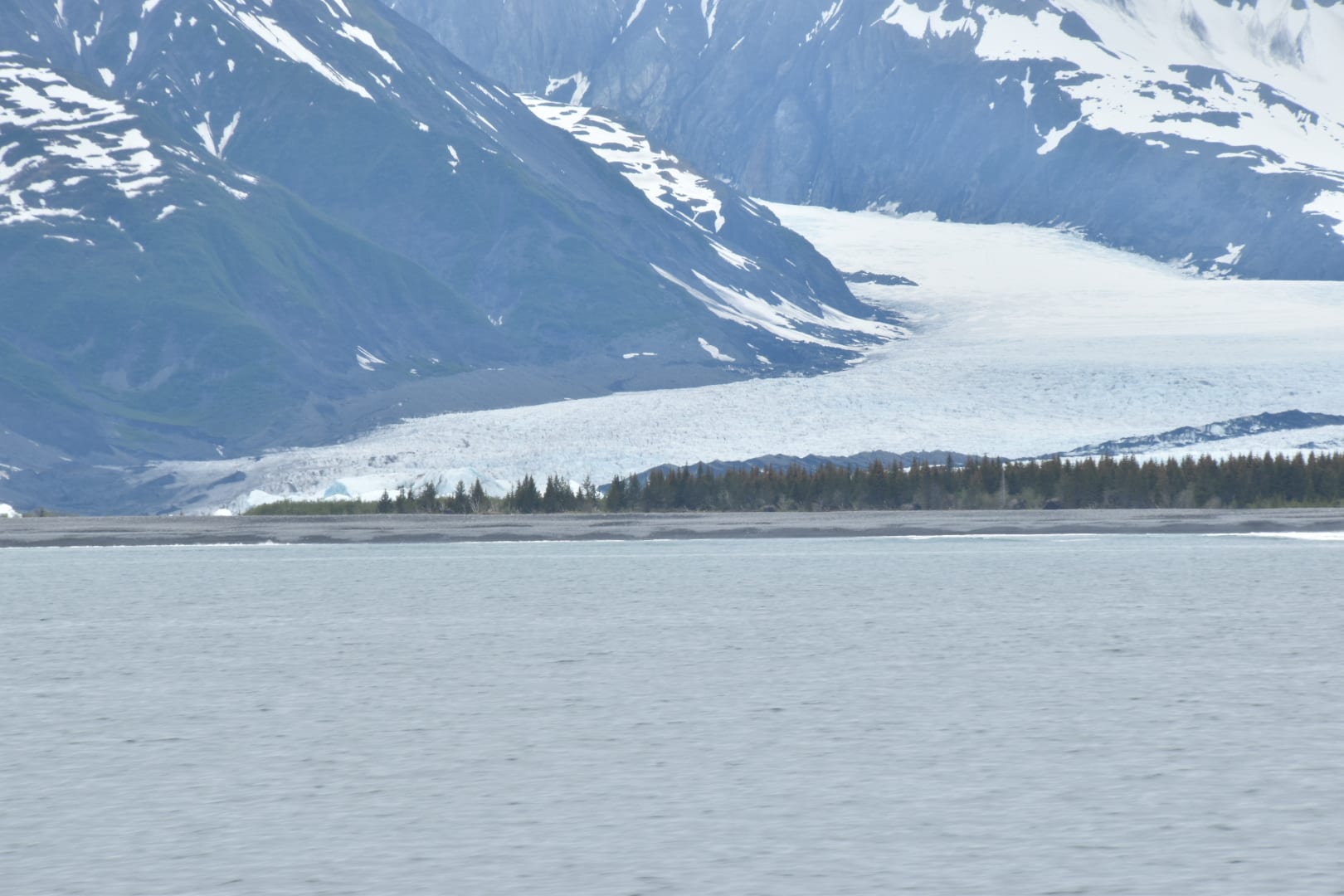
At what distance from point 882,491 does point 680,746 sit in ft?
175

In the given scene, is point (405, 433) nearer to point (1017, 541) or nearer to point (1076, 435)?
point (1076, 435)

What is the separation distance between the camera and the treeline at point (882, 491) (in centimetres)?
6756

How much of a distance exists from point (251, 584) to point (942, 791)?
25.8 meters

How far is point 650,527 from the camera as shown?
57406mm

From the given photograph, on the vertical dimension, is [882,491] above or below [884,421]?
below

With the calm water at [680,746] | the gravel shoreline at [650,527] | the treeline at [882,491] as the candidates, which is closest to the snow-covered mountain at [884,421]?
the treeline at [882,491]

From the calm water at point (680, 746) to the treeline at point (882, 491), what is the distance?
35068mm

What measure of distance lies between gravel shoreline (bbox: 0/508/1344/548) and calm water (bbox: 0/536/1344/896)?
2237 cm

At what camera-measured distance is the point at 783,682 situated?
808 inches

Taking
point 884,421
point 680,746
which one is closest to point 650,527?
point 884,421

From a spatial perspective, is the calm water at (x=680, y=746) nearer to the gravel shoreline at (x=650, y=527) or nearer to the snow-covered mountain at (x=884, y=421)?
the gravel shoreline at (x=650, y=527)

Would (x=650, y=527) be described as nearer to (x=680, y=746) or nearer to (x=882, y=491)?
(x=882, y=491)

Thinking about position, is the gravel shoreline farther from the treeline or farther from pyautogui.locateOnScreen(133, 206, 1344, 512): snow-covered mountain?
pyautogui.locateOnScreen(133, 206, 1344, 512): snow-covered mountain

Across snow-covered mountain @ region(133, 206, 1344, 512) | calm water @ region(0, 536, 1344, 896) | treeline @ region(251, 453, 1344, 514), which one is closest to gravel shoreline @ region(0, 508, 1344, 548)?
treeline @ region(251, 453, 1344, 514)
